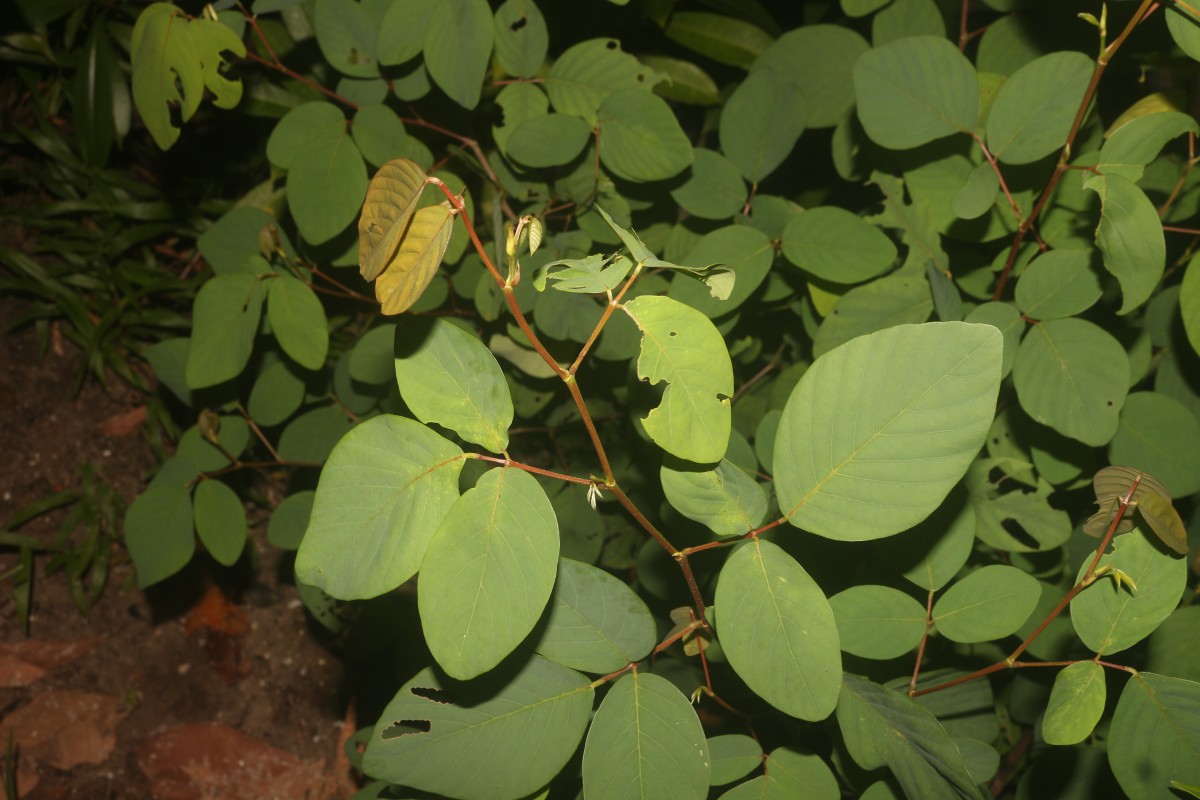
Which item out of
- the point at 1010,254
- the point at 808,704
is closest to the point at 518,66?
the point at 1010,254

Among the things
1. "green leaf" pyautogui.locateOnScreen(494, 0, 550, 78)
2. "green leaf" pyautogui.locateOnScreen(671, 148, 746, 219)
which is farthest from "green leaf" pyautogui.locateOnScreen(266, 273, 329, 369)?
"green leaf" pyautogui.locateOnScreen(671, 148, 746, 219)

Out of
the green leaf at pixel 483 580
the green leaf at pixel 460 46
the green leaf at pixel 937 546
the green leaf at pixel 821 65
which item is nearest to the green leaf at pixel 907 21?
the green leaf at pixel 821 65

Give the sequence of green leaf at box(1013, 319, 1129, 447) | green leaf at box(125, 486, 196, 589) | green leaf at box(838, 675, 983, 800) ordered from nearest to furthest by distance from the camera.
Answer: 1. green leaf at box(838, 675, 983, 800)
2. green leaf at box(1013, 319, 1129, 447)
3. green leaf at box(125, 486, 196, 589)

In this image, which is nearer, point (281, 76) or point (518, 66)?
point (518, 66)

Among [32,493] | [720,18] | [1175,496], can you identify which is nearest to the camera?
[1175,496]

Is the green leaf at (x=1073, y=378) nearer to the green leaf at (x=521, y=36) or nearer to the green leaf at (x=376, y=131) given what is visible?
the green leaf at (x=521, y=36)

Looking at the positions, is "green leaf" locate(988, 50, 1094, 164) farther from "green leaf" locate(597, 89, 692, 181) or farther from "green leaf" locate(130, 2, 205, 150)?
"green leaf" locate(130, 2, 205, 150)

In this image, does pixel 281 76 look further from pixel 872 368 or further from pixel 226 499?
pixel 872 368
